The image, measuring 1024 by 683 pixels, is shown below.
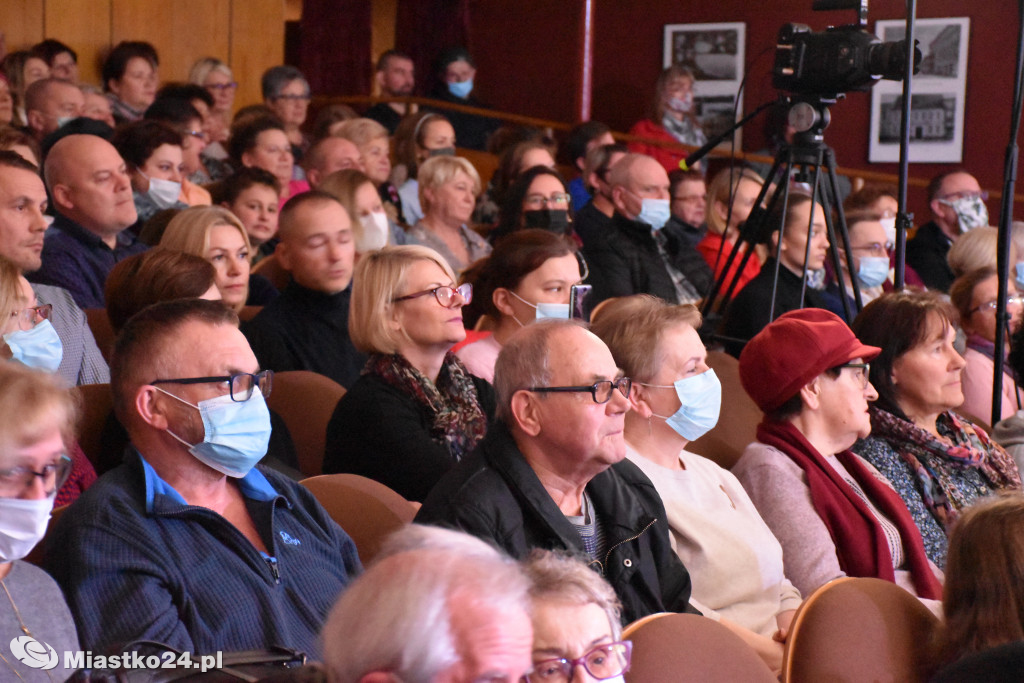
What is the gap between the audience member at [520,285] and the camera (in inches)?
123

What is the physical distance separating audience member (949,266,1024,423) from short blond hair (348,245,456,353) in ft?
6.11

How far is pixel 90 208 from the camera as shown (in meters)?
3.67

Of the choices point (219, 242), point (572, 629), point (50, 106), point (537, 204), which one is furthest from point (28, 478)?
point (50, 106)

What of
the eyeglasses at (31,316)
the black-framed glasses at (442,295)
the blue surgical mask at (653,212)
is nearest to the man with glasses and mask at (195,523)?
the eyeglasses at (31,316)

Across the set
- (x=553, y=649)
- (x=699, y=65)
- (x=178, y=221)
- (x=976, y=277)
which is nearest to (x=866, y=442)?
(x=976, y=277)

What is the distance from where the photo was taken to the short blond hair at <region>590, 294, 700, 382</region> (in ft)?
8.29

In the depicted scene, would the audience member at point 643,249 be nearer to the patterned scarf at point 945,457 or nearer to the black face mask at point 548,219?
the black face mask at point 548,219

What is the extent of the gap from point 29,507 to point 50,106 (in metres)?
4.05

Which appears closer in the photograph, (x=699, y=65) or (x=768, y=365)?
(x=768, y=365)

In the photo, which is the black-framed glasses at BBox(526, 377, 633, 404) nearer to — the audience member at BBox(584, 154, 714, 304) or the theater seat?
the theater seat

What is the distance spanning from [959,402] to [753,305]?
110 cm

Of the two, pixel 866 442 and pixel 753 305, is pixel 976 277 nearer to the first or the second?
pixel 753 305

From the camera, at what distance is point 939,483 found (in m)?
2.82

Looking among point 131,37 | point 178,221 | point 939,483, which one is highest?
point 131,37
